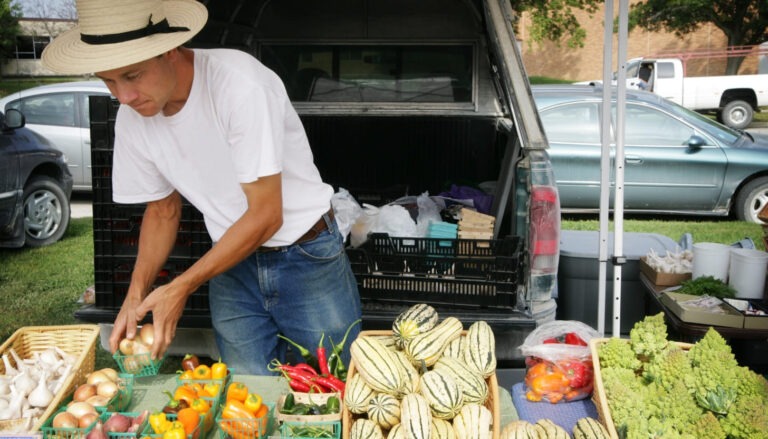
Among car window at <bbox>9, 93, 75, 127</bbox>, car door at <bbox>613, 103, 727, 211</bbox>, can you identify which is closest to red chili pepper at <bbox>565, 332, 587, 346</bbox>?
car door at <bbox>613, 103, 727, 211</bbox>

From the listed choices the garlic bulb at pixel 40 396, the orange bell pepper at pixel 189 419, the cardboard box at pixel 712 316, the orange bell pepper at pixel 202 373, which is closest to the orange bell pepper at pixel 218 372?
the orange bell pepper at pixel 202 373

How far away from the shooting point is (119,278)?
396 centimetres

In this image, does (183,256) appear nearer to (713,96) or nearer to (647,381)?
(647,381)

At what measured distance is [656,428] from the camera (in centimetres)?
224

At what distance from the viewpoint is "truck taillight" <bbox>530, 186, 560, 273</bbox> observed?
151 inches

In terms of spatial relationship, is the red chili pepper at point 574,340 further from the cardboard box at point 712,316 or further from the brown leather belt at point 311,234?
the brown leather belt at point 311,234

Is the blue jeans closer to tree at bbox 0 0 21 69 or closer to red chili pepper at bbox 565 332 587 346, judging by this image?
red chili pepper at bbox 565 332 587 346

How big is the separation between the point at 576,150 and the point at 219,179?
23.5ft

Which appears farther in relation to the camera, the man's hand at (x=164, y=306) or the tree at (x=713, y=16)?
the tree at (x=713, y=16)

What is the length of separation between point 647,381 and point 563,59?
36863mm

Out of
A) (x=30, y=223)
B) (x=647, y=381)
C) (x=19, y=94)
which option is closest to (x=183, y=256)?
(x=647, y=381)

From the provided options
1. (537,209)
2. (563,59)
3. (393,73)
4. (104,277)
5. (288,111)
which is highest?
(563,59)

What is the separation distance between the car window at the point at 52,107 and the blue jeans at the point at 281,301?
8428 millimetres

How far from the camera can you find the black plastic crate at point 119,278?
393 cm
